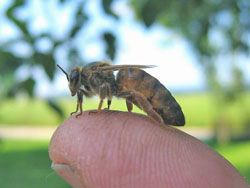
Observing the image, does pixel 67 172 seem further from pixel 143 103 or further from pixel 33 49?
pixel 33 49

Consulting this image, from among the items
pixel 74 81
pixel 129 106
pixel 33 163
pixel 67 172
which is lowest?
pixel 33 163

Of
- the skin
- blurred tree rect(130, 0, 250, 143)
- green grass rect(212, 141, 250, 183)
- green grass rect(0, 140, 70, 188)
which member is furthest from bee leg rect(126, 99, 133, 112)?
green grass rect(212, 141, 250, 183)

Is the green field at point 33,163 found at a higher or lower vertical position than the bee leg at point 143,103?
lower

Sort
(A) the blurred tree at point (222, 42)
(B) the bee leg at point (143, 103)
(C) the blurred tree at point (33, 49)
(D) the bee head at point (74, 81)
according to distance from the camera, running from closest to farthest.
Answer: (B) the bee leg at point (143, 103), (D) the bee head at point (74, 81), (C) the blurred tree at point (33, 49), (A) the blurred tree at point (222, 42)

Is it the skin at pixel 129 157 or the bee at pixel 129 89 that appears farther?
the bee at pixel 129 89

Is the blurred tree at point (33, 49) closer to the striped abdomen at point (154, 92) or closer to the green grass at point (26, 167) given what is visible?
the striped abdomen at point (154, 92)

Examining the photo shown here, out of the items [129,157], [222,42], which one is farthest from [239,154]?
[129,157]

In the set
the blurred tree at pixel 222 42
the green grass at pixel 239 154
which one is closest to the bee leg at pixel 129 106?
the blurred tree at pixel 222 42

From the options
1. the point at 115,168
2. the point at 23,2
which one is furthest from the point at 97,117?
the point at 23,2
